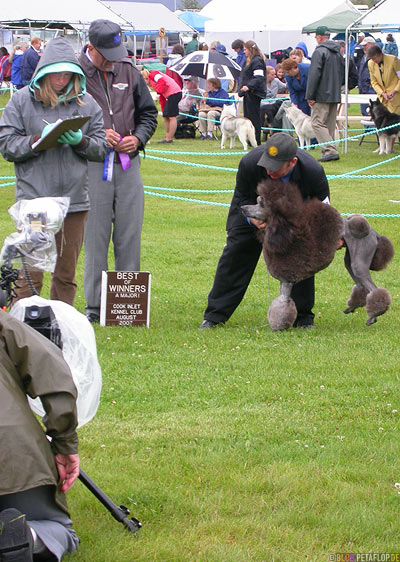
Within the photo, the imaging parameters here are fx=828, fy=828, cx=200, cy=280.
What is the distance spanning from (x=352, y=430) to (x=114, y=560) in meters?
1.85

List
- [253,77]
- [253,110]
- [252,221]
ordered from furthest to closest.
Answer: [253,110] < [253,77] < [252,221]

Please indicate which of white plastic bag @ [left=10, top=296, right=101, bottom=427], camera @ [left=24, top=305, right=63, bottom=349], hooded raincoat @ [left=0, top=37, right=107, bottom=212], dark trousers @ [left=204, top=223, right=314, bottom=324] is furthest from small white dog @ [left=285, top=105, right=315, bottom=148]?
camera @ [left=24, top=305, right=63, bottom=349]

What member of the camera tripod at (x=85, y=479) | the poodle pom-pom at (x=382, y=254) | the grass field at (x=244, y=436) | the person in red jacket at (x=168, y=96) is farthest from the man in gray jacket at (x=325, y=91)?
the camera tripod at (x=85, y=479)

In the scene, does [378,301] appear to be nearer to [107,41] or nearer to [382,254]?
[382,254]

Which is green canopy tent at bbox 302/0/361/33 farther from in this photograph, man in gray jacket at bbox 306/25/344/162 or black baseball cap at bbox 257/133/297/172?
black baseball cap at bbox 257/133/297/172

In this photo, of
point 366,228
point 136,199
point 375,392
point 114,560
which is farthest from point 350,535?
point 136,199

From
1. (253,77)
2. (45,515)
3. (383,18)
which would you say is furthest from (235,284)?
(253,77)

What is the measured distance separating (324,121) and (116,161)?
11127mm

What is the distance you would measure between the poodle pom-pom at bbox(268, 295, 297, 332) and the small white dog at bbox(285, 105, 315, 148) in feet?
39.3

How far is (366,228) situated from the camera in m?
6.36

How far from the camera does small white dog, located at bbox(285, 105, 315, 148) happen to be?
714 inches

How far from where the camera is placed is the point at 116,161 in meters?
6.89

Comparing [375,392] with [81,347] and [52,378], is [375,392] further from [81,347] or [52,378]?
[52,378]

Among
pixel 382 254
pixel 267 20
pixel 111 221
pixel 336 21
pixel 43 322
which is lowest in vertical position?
pixel 382 254
